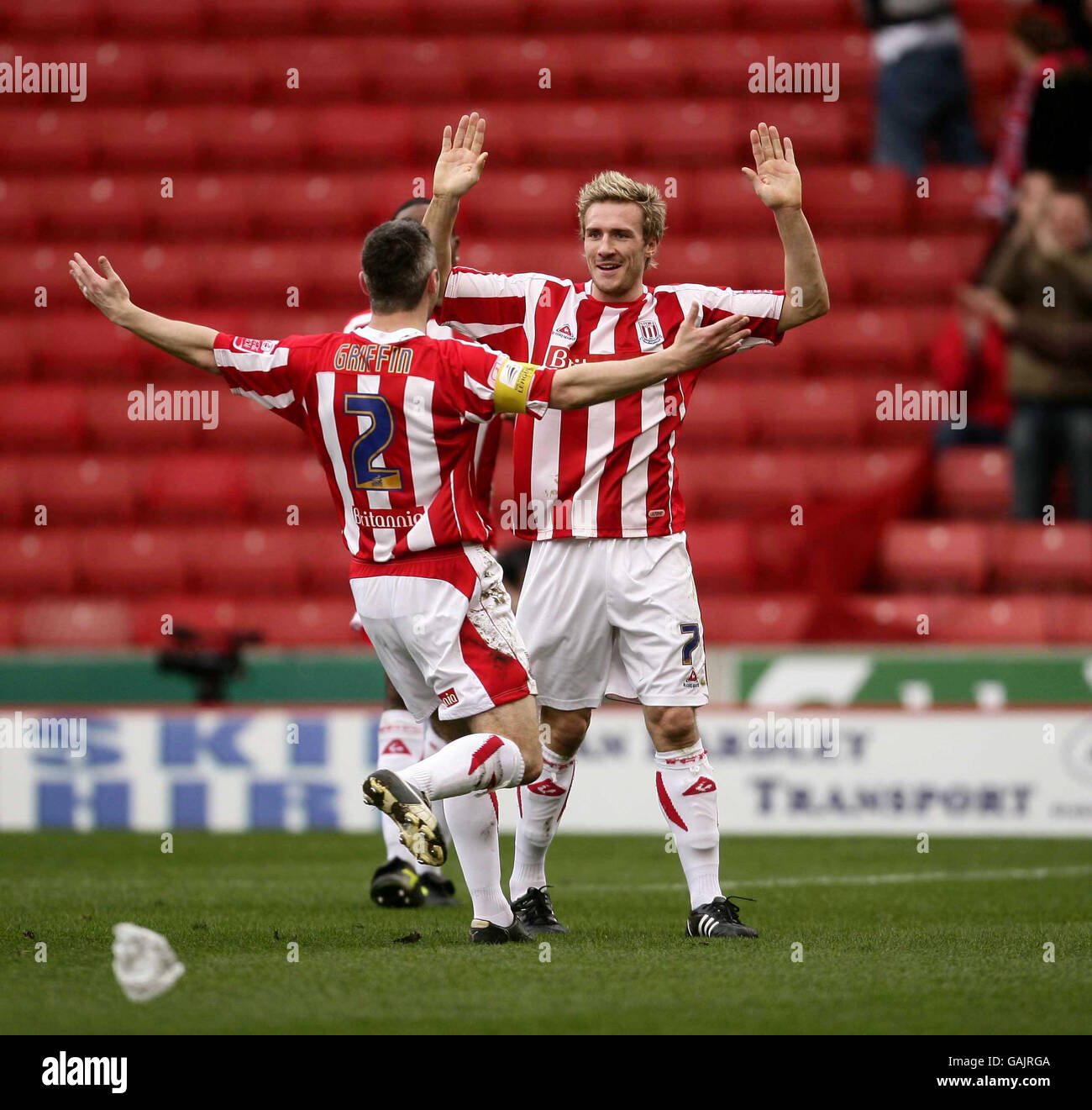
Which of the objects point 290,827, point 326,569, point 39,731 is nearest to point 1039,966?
point 290,827

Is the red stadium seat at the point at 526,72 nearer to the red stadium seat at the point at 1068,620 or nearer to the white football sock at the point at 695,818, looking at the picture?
the red stadium seat at the point at 1068,620

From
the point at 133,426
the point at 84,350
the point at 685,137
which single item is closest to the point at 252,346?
the point at 133,426

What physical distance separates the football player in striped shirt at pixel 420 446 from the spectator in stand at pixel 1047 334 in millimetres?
7207

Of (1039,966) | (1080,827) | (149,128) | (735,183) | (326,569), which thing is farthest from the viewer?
(149,128)

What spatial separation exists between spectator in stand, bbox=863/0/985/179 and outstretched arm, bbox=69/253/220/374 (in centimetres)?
995

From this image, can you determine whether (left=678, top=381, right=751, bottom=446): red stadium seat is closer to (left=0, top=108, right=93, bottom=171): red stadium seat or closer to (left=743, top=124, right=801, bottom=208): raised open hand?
(left=0, top=108, right=93, bottom=171): red stadium seat

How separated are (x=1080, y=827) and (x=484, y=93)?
8.62m

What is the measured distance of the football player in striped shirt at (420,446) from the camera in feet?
15.7

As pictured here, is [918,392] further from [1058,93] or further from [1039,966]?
[1039,966]

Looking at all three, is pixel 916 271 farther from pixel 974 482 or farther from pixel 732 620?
pixel 732 620

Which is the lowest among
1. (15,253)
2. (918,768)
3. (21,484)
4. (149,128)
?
(918,768)

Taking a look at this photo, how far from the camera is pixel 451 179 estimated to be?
5.31m

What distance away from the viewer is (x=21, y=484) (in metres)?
12.8

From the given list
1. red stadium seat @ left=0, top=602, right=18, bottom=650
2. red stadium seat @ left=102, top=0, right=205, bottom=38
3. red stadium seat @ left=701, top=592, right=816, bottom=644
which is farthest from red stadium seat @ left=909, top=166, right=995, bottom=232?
red stadium seat @ left=0, top=602, right=18, bottom=650
